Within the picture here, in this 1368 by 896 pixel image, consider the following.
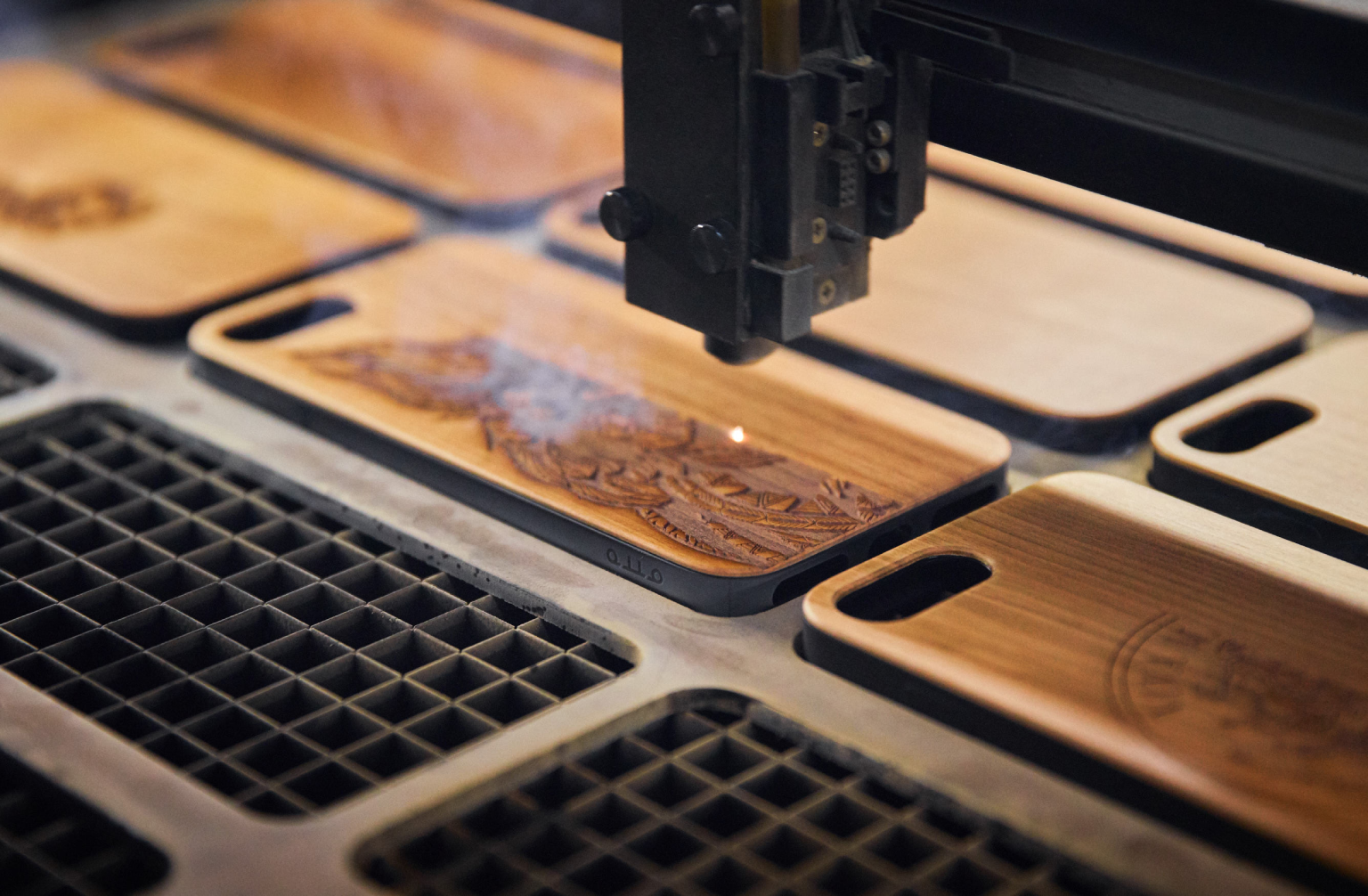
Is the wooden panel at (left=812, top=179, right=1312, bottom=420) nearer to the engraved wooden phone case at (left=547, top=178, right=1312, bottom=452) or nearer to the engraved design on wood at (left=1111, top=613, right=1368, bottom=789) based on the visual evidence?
the engraved wooden phone case at (left=547, top=178, right=1312, bottom=452)

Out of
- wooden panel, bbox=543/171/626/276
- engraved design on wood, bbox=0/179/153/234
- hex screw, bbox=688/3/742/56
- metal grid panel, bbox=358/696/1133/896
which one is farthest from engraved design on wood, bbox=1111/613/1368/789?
engraved design on wood, bbox=0/179/153/234

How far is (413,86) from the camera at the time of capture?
6.56 feet

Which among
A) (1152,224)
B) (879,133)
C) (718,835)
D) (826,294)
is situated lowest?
(718,835)

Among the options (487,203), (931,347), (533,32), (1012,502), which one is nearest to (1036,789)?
(1012,502)

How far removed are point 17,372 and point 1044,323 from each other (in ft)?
2.99

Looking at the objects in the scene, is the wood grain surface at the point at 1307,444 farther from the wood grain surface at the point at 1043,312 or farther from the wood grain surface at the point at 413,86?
the wood grain surface at the point at 413,86

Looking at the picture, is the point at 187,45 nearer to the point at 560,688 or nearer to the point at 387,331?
the point at 387,331

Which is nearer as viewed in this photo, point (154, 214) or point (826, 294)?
point (826, 294)

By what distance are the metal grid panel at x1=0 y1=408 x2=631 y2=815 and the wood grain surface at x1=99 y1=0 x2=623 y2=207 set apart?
0.58 meters

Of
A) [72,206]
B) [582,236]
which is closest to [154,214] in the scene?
[72,206]

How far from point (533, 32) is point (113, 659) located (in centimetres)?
131

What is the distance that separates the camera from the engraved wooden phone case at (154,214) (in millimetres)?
1504

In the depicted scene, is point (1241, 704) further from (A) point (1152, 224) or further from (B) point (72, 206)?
(B) point (72, 206)

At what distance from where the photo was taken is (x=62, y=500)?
47.9 inches
